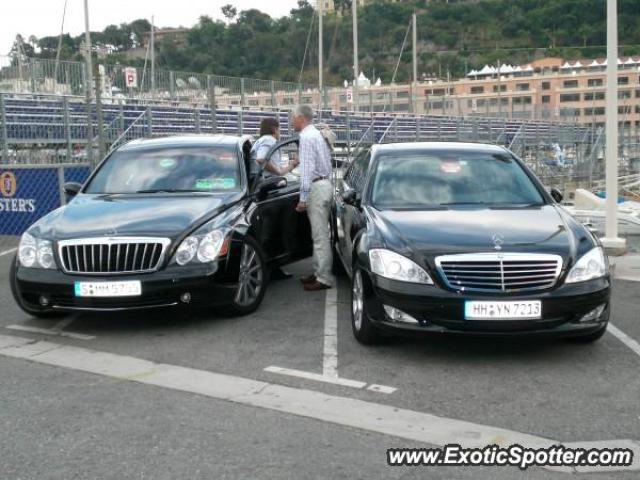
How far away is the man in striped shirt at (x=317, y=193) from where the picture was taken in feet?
25.1

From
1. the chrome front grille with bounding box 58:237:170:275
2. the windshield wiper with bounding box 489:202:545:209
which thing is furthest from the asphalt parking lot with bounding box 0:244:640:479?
the windshield wiper with bounding box 489:202:545:209

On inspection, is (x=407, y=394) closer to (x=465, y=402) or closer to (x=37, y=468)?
(x=465, y=402)

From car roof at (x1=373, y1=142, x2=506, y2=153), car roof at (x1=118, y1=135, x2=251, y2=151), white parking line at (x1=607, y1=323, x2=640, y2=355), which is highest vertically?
car roof at (x1=118, y1=135, x2=251, y2=151)

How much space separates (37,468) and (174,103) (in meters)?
18.4

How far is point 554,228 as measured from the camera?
5.62 meters

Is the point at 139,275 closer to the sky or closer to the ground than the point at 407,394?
closer to the sky

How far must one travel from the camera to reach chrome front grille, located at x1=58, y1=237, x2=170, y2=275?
593cm

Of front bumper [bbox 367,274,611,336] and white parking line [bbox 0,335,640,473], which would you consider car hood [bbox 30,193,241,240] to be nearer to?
white parking line [bbox 0,335,640,473]

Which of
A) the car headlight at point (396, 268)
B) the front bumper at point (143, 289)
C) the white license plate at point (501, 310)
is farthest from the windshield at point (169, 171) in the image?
the white license plate at point (501, 310)

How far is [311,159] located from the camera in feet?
→ 25.2

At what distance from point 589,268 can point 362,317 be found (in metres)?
1.61

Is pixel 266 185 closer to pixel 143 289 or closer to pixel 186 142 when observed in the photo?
pixel 186 142

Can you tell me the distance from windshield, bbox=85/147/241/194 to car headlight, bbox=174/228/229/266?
3.56 feet

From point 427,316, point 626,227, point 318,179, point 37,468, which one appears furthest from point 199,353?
point 626,227
